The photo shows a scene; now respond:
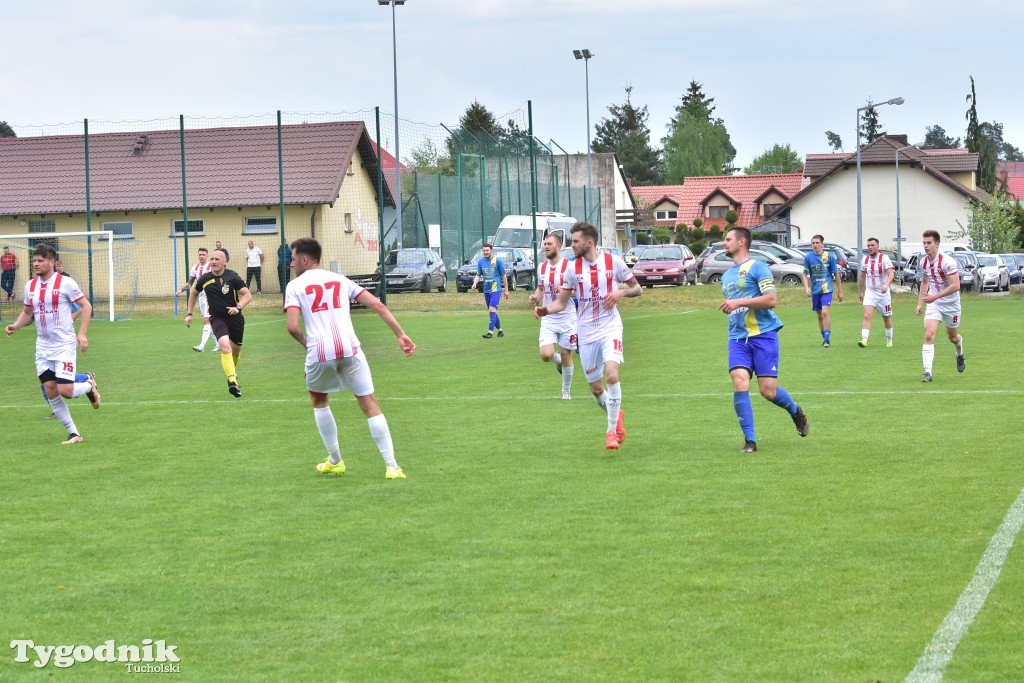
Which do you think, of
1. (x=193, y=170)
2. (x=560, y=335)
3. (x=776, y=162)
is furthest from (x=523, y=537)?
(x=776, y=162)

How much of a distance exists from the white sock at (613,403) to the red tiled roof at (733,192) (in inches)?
3458

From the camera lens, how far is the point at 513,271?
43500 mm

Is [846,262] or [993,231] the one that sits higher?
[993,231]

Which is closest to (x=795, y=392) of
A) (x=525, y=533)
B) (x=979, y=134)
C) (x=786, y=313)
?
(x=525, y=533)

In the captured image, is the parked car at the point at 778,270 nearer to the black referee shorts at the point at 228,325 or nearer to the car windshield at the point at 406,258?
the car windshield at the point at 406,258

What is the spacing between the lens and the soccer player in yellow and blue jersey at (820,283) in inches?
918

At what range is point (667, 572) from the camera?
6730mm

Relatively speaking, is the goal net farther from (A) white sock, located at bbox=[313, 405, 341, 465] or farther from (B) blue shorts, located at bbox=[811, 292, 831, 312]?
(A) white sock, located at bbox=[313, 405, 341, 465]

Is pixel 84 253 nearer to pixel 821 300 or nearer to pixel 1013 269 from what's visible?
pixel 821 300

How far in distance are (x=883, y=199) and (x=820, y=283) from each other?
195ft

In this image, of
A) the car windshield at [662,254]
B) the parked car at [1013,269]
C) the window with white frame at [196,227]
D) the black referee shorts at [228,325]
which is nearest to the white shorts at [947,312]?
the black referee shorts at [228,325]

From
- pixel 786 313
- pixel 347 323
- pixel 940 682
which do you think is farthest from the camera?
pixel 786 313

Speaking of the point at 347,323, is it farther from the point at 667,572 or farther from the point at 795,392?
→ the point at 795,392

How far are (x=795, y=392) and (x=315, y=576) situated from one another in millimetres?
9923
